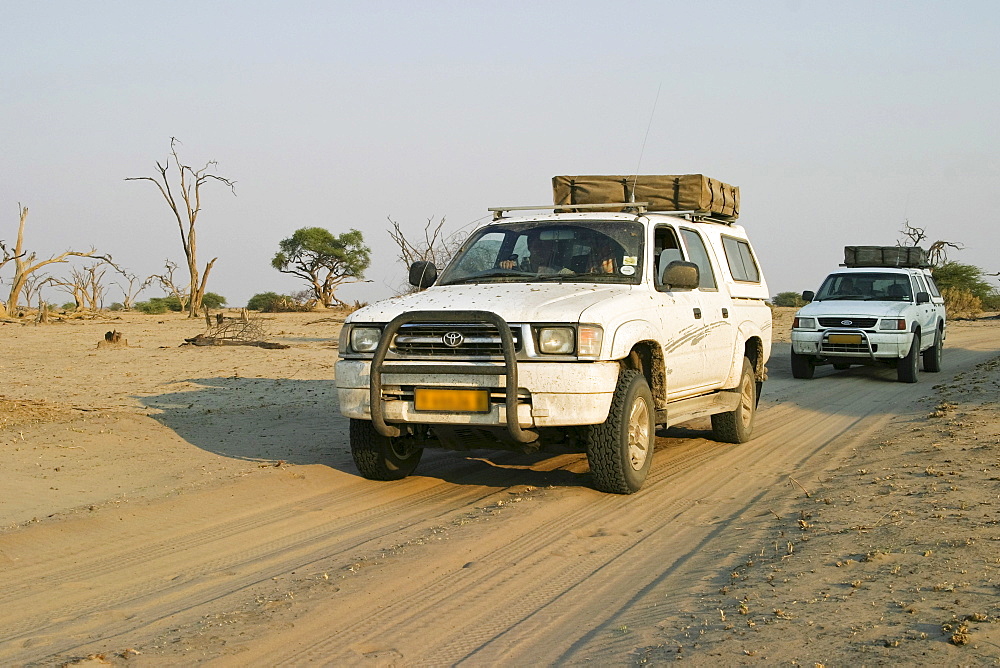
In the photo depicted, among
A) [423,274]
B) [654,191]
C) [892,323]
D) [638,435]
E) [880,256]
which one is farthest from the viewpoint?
[880,256]

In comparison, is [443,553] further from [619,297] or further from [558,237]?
[558,237]

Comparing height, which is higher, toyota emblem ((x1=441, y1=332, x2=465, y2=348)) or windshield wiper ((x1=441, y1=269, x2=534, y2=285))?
windshield wiper ((x1=441, y1=269, x2=534, y2=285))

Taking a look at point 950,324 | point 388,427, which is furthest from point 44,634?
point 950,324

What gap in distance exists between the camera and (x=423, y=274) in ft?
25.9

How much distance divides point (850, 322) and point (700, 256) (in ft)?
23.9

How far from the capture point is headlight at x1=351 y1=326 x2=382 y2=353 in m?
6.50

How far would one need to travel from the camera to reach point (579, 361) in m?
6.05

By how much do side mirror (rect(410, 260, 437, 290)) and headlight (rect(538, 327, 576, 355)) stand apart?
6.64 ft

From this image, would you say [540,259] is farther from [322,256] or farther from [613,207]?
[322,256]

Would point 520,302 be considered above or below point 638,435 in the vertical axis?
above

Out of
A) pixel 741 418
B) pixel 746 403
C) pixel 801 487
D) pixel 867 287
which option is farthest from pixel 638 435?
pixel 867 287

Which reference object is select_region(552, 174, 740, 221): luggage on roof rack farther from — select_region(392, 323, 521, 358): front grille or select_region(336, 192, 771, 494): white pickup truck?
select_region(392, 323, 521, 358): front grille

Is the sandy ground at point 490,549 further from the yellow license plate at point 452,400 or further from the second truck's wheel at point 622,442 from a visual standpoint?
the yellow license plate at point 452,400

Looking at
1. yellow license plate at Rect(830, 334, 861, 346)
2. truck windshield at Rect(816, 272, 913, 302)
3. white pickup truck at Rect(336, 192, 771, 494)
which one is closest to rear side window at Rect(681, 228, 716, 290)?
white pickup truck at Rect(336, 192, 771, 494)
